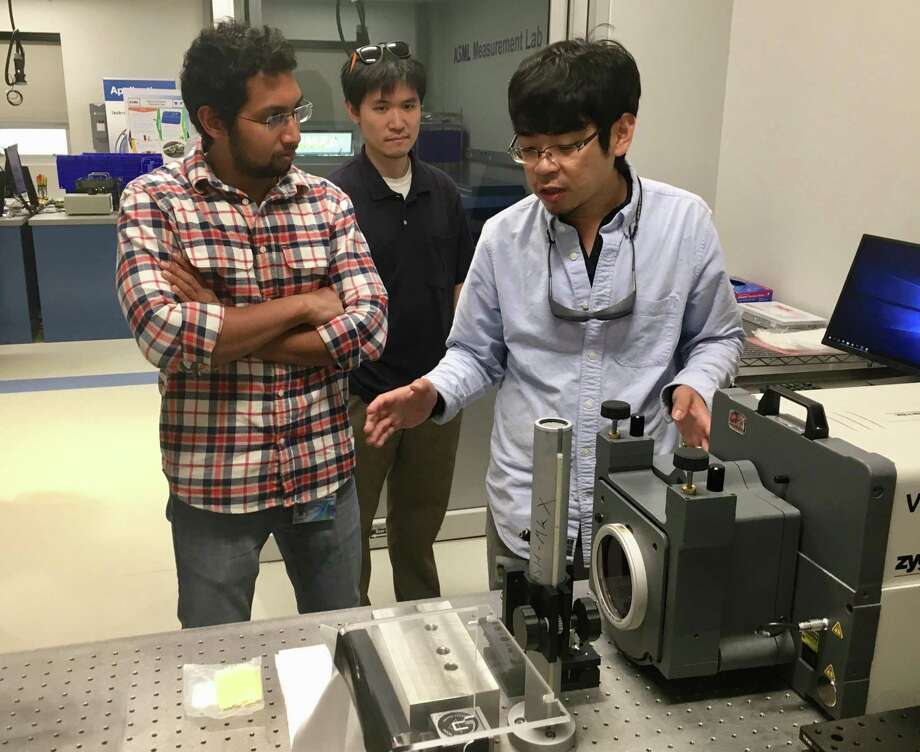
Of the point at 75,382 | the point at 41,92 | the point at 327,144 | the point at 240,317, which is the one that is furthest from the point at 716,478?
the point at 41,92

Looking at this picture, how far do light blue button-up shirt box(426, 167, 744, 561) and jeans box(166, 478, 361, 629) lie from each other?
15.3 inches

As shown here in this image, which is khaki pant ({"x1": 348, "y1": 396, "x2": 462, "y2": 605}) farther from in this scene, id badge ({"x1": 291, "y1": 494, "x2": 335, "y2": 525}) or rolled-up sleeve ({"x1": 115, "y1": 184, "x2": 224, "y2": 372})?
rolled-up sleeve ({"x1": 115, "y1": 184, "x2": 224, "y2": 372})

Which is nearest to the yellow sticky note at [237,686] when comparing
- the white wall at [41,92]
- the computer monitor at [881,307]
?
the computer monitor at [881,307]

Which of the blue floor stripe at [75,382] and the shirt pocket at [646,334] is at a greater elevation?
the shirt pocket at [646,334]

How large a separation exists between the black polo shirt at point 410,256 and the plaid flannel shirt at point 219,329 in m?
0.64

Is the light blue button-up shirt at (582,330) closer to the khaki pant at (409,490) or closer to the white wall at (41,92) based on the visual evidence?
the khaki pant at (409,490)

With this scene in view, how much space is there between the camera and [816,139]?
2697 millimetres

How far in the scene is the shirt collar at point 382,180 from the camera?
237 centimetres

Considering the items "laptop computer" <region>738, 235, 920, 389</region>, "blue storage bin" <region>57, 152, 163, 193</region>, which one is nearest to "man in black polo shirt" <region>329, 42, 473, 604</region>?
"laptop computer" <region>738, 235, 920, 389</region>

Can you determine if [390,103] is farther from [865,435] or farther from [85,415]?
[85,415]

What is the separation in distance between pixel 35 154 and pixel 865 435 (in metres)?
10.1

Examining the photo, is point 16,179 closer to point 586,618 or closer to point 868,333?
point 868,333

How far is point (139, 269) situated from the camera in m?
1.58

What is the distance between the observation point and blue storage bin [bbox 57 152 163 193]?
6402mm
